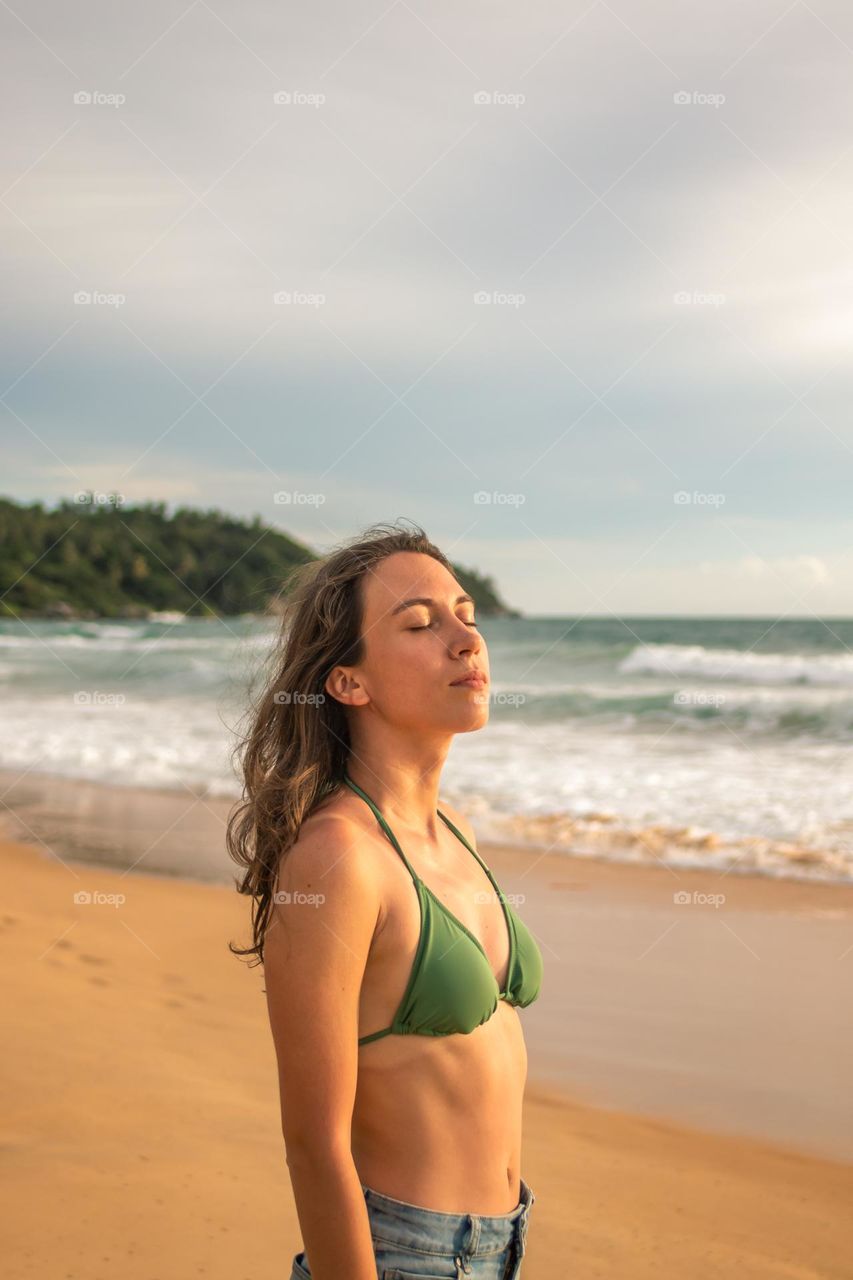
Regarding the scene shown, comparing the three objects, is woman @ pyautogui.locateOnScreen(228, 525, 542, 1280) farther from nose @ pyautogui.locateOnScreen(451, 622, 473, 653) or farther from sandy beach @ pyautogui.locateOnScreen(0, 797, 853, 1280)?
sandy beach @ pyautogui.locateOnScreen(0, 797, 853, 1280)

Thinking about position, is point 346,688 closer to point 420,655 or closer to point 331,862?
point 420,655

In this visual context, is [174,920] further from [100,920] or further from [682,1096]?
[682,1096]

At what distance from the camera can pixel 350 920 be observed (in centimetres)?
152

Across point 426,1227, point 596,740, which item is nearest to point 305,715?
point 426,1227

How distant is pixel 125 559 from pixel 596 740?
33801 mm

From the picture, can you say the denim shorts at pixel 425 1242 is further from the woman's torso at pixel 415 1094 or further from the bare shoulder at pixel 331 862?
the bare shoulder at pixel 331 862

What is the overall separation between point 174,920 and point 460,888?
5081mm

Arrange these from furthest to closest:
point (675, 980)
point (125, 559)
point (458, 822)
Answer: point (125, 559) → point (675, 980) → point (458, 822)

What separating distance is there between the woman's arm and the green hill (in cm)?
3693

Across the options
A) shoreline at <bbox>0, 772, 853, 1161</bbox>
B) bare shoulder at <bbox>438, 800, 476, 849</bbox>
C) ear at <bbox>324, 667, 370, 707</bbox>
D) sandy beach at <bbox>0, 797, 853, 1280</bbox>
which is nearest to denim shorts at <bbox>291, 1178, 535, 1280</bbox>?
bare shoulder at <bbox>438, 800, 476, 849</bbox>

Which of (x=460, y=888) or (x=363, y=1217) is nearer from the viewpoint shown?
(x=363, y=1217)

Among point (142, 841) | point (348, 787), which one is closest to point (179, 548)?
point (142, 841)

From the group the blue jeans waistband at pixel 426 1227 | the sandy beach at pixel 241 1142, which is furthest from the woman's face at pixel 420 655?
the sandy beach at pixel 241 1142

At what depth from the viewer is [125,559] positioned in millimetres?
45031
